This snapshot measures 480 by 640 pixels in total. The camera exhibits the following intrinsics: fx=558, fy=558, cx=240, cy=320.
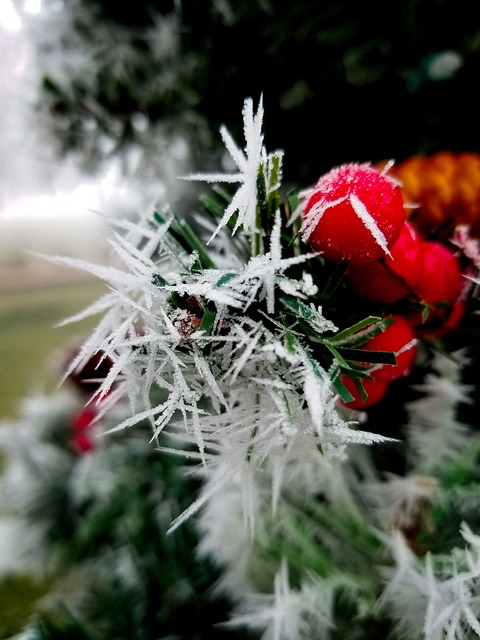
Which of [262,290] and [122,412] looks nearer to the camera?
[262,290]

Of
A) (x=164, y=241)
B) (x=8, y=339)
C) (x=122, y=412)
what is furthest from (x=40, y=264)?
(x=164, y=241)

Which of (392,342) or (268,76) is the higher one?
(268,76)

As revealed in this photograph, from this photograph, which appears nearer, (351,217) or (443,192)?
(351,217)

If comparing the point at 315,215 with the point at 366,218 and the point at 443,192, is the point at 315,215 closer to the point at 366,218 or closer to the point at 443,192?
the point at 366,218

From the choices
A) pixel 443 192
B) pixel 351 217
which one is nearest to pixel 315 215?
pixel 351 217

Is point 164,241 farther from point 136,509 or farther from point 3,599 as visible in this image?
point 3,599

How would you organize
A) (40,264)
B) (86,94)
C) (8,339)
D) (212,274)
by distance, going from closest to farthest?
1. (212,274)
2. (86,94)
3. (8,339)
4. (40,264)
